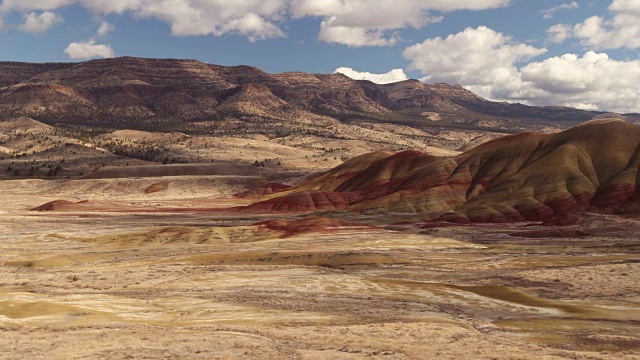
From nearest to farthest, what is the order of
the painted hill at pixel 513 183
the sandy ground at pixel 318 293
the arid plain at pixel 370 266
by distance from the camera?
the sandy ground at pixel 318 293 < the arid plain at pixel 370 266 < the painted hill at pixel 513 183

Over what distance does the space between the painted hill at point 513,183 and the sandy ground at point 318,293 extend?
935 centimetres

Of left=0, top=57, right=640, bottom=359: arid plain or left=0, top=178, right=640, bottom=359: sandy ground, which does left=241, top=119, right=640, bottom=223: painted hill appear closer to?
left=0, top=57, right=640, bottom=359: arid plain

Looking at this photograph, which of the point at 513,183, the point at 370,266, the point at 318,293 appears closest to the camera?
the point at 318,293

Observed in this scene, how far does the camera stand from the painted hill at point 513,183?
3487 inches

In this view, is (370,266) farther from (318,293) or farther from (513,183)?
(513,183)

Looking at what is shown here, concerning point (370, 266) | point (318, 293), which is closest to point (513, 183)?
point (370, 266)

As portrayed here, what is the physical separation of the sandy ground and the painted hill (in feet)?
30.7

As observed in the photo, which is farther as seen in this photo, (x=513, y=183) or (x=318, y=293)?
(x=513, y=183)

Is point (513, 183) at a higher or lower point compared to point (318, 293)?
higher

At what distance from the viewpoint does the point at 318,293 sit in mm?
41312

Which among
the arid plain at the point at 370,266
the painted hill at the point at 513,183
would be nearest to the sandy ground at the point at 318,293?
the arid plain at the point at 370,266

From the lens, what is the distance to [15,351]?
24.3m

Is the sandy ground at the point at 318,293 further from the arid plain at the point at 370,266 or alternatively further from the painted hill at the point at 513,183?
the painted hill at the point at 513,183

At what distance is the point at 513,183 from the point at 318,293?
66.7 m
